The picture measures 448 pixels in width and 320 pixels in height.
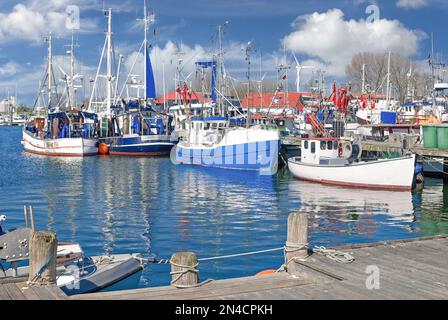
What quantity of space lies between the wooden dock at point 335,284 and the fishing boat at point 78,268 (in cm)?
212

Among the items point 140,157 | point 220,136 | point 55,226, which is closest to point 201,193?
point 55,226

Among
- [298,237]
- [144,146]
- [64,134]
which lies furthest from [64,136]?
[298,237]

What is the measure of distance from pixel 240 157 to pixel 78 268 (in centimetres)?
3233

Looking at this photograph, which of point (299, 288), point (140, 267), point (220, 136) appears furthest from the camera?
point (220, 136)

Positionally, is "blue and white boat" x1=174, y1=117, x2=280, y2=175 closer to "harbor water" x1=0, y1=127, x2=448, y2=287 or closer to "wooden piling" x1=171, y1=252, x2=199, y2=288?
"harbor water" x1=0, y1=127, x2=448, y2=287

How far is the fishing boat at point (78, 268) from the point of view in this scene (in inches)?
405

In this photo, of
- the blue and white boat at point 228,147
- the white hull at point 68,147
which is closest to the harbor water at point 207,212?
the blue and white boat at point 228,147

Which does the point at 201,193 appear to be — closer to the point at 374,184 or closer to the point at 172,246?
the point at 374,184

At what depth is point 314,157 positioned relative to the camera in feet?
117

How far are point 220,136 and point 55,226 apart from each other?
87.3 feet

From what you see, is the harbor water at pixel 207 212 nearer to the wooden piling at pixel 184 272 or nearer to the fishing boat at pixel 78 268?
the fishing boat at pixel 78 268

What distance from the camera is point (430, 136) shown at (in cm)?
3397

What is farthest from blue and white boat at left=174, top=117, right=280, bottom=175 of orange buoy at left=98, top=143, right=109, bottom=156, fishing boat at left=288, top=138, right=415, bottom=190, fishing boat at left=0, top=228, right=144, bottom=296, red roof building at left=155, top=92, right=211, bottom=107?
fishing boat at left=0, top=228, right=144, bottom=296

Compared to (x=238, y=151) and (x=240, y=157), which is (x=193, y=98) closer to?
(x=238, y=151)
